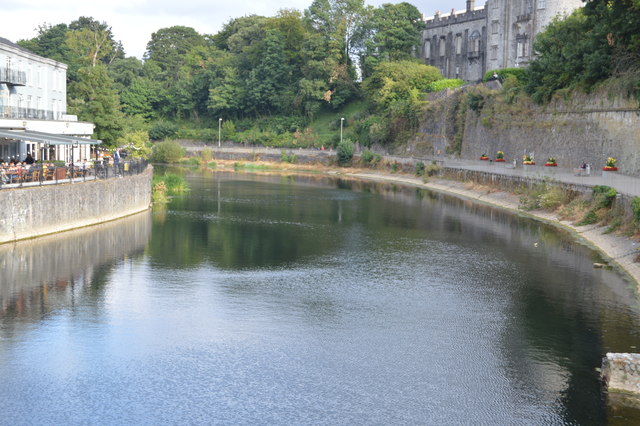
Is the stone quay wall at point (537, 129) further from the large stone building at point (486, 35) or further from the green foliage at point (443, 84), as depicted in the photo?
the large stone building at point (486, 35)

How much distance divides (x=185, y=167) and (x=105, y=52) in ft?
127

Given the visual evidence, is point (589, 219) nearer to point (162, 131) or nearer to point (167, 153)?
point (167, 153)

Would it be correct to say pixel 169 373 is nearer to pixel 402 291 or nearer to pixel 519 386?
pixel 519 386

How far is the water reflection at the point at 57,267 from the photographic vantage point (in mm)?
23297

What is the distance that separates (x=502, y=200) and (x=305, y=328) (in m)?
37.0

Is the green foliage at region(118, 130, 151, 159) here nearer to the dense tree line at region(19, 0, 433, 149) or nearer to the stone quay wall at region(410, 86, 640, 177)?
the stone quay wall at region(410, 86, 640, 177)

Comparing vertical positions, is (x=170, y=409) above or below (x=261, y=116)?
below

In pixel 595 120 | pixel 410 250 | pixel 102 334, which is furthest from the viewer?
pixel 595 120

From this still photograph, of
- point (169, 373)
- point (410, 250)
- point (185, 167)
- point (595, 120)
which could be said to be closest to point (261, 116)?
point (185, 167)

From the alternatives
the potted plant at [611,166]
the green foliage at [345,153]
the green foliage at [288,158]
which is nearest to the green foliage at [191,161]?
the green foliage at [288,158]

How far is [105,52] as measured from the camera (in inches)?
5034

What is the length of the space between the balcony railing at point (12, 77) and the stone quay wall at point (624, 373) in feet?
146

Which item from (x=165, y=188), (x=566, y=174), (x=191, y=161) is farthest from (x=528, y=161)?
(x=191, y=161)

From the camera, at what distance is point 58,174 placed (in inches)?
1407
